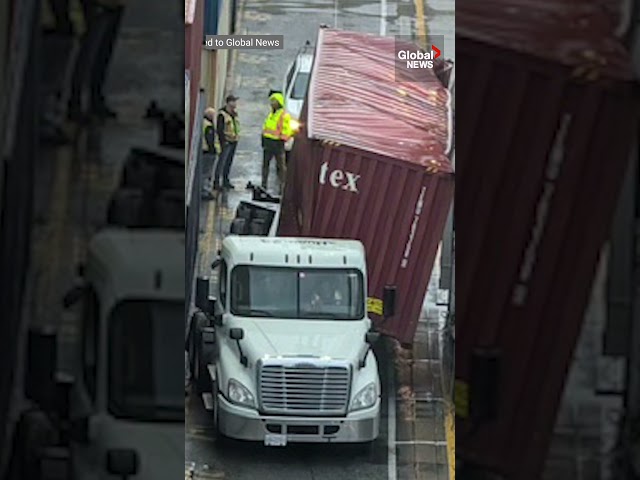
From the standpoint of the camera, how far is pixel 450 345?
2492 mm

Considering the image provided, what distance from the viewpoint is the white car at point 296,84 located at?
2.59 meters

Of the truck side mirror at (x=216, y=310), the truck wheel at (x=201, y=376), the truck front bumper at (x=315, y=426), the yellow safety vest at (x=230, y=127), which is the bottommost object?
the truck front bumper at (x=315, y=426)

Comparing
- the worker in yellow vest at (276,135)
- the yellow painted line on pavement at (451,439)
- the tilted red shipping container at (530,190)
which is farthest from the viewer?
the worker in yellow vest at (276,135)

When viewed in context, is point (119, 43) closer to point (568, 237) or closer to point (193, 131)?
point (193, 131)

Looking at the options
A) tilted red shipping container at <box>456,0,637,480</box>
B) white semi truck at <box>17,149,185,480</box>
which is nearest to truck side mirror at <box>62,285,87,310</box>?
white semi truck at <box>17,149,185,480</box>

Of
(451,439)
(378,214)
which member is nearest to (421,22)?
(378,214)

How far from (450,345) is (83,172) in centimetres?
91

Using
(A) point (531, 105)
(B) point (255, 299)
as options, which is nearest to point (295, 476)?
(B) point (255, 299)

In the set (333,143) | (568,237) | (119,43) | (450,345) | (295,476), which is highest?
(119,43)

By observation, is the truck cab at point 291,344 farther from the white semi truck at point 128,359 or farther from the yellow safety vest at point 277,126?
the yellow safety vest at point 277,126

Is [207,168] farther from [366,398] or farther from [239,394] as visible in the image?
[366,398]

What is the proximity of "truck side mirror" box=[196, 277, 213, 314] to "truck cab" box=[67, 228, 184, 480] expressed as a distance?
4 cm

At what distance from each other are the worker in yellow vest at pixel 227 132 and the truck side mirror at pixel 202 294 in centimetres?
22

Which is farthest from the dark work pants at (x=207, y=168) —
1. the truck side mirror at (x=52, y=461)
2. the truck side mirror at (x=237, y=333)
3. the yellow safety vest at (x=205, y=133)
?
the truck side mirror at (x=52, y=461)
